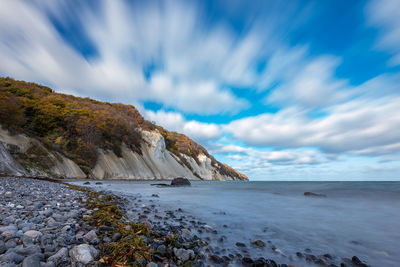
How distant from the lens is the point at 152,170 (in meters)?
37.7

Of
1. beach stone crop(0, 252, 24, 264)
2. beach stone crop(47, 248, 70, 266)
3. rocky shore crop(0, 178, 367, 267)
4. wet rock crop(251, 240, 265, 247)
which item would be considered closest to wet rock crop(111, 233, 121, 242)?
rocky shore crop(0, 178, 367, 267)

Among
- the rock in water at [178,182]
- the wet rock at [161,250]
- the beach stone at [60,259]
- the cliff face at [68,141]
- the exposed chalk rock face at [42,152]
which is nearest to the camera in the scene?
the beach stone at [60,259]

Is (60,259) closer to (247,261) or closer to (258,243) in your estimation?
(247,261)

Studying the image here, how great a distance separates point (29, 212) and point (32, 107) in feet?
91.8

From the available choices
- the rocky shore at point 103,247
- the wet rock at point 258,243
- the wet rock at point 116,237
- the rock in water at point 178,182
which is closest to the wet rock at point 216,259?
the rocky shore at point 103,247

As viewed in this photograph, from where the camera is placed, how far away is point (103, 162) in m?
27.4

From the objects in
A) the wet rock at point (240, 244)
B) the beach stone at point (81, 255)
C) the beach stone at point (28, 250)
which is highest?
the beach stone at point (28, 250)

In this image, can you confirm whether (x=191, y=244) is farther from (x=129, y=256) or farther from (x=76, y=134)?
(x=76, y=134)

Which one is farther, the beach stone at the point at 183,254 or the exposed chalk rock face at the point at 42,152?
the exposed chalk rock face at the point at 42,152

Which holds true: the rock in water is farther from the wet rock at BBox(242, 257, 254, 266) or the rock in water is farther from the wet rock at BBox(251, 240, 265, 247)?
the wet rock at BBox(242, 257, 254, 266)

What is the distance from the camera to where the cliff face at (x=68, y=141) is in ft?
57.3

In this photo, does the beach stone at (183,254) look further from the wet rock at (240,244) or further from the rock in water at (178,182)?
the rock in water at (178,182)

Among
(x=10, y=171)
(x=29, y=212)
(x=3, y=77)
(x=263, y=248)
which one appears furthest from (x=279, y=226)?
(x=3, y=77)

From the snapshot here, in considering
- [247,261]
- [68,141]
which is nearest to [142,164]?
[68,141]
